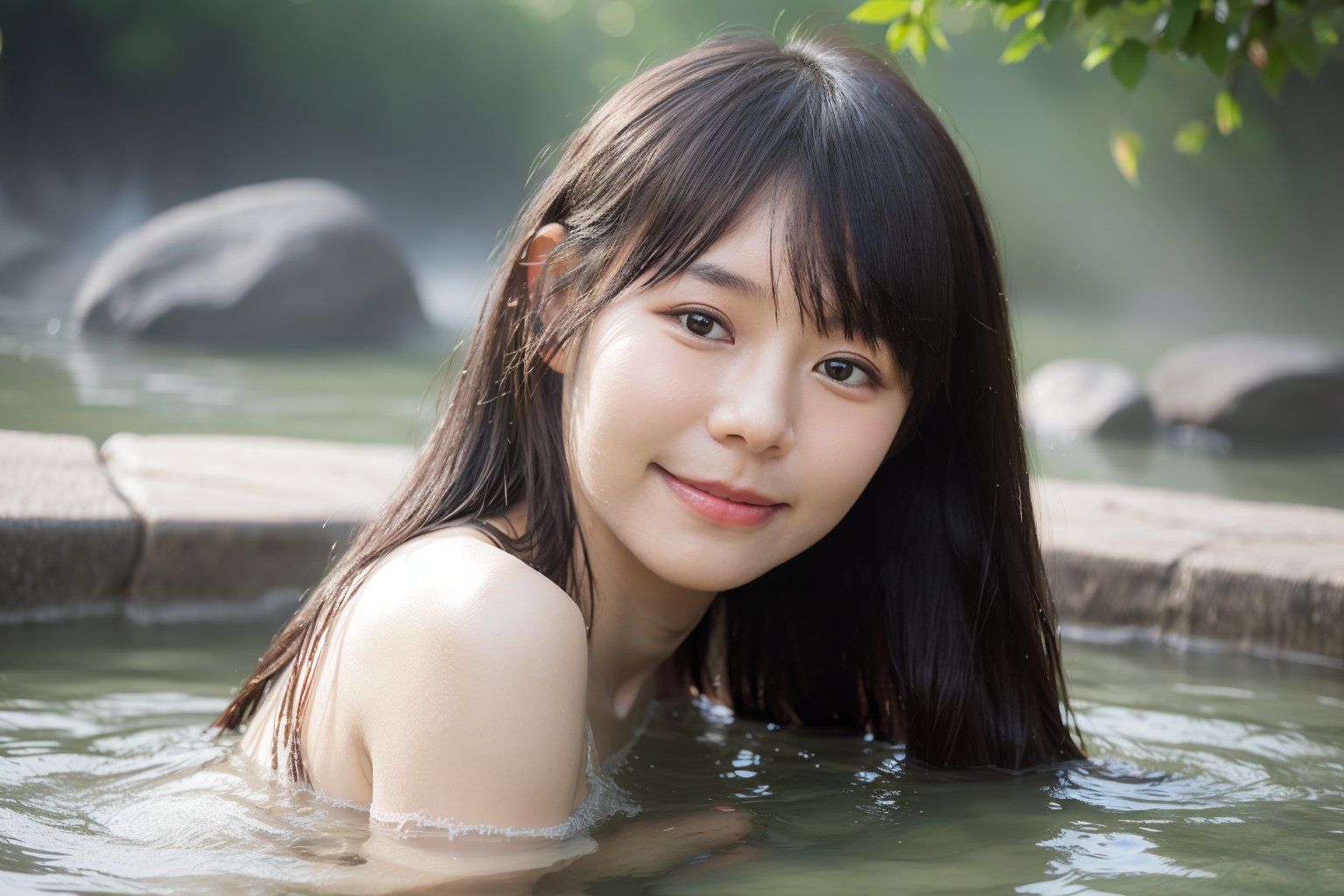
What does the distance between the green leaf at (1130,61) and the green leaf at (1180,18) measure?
0.07 meters

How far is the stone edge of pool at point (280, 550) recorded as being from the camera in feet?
10.2

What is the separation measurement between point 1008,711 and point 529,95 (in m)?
17.0

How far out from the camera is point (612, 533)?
204 centimetres

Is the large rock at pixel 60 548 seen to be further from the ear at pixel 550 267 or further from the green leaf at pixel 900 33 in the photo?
the green leaf at pixel 900 33

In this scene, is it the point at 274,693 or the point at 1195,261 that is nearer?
the point at 274,693

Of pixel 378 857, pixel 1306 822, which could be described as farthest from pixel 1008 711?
pixel 378 857

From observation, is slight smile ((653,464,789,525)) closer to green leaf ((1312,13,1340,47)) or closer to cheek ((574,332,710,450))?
cheek ((574,332,710,450))

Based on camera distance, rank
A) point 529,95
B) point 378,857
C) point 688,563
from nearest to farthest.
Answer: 1. point 378,857
2. point 688,563
3. point 529,95

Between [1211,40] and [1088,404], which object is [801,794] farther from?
[1088,404]

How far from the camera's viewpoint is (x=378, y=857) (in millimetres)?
1708

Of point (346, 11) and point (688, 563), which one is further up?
point (346, 11)

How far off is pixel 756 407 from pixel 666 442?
0.14 metres

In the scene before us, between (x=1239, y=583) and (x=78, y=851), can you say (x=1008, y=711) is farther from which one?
(x=78, y=851)

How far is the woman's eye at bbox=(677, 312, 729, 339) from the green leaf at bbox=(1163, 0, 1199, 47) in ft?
4.05
